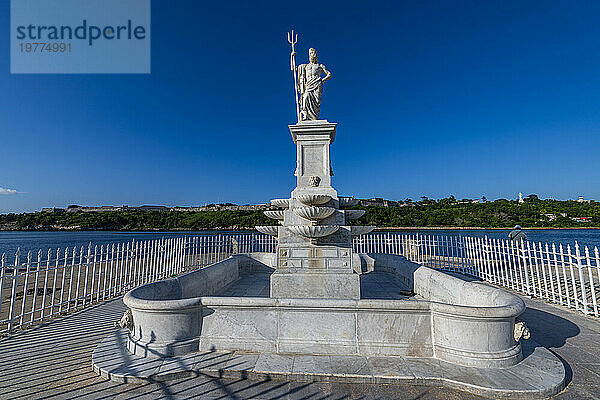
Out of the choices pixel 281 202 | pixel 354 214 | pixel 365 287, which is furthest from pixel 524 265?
pixel 281 202

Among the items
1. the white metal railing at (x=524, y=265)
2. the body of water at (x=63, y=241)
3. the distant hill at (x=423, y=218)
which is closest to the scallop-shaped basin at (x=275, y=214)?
the white metal railing at (x=524, y=265)

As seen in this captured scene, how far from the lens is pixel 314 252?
5535 millimetres

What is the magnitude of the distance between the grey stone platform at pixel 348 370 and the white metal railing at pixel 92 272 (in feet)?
9.53

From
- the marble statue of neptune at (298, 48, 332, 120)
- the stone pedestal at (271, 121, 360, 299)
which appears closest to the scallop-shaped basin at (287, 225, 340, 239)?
the stone pedestal at (271, 121, 360, 299)

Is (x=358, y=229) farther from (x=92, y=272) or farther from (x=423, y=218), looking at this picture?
(x=423, y=218)

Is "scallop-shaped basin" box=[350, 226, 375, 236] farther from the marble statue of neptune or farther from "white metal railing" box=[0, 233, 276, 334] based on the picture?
"white metal railing" box=[0, 233, 276, 334]

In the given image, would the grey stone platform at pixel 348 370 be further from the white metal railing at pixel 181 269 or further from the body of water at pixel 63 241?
the body of water at pixel 63 241

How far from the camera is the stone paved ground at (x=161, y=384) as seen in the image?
114 inches

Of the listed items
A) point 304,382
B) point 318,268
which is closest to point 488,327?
point 304,382

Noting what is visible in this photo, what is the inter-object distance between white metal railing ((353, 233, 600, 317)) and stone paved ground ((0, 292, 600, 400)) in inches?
64.1

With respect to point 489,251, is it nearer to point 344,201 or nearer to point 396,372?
point 344,201

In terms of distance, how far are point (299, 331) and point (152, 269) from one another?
8398mm

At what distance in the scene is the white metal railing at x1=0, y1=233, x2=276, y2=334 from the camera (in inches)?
207

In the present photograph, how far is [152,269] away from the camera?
33.1ft
